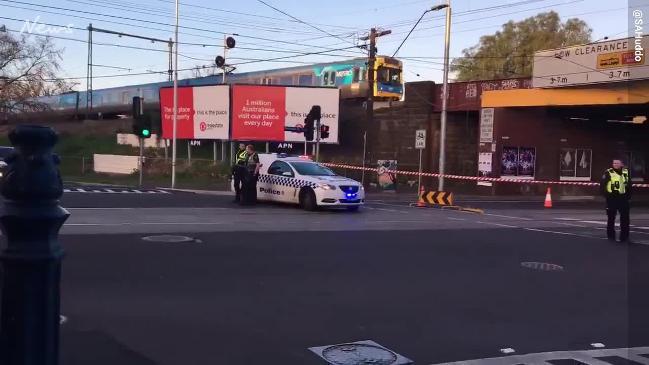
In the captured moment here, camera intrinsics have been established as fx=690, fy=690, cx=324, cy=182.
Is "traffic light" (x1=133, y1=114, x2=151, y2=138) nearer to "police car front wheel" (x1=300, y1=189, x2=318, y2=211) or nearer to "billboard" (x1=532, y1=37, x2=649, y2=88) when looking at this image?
"police car front wheel" (x1=300, y1=189, x2=318, y2=211)

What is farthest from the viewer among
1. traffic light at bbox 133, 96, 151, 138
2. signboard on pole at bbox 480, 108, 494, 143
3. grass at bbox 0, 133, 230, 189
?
grass at bbox 0, 133, 230, 189

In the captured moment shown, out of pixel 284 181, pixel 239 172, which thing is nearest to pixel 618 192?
pixel 284 181

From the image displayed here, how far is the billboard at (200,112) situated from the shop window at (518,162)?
1622 centimetres

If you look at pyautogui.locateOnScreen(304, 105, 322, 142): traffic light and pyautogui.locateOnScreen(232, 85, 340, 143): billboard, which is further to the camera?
pyautogui.locateOnScreen(232, 85, 340, 143): billboard

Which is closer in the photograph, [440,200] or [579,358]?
Result: [579,358]

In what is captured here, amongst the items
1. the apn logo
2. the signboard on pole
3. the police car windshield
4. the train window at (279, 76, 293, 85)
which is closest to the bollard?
the police car windshield

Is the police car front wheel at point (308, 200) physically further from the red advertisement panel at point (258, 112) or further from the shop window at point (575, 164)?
the shop window at point (575, 164)

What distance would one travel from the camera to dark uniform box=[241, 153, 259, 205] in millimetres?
20411

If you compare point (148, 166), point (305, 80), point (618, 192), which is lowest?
point (148, 166)

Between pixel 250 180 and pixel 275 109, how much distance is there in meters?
20.5

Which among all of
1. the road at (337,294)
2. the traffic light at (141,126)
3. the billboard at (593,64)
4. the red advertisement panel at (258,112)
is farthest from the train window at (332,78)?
the road at (337,294)

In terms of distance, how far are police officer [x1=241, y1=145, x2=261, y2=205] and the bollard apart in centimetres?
1780

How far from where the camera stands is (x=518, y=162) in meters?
34.9

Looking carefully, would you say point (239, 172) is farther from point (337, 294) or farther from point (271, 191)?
point (337, 294)
